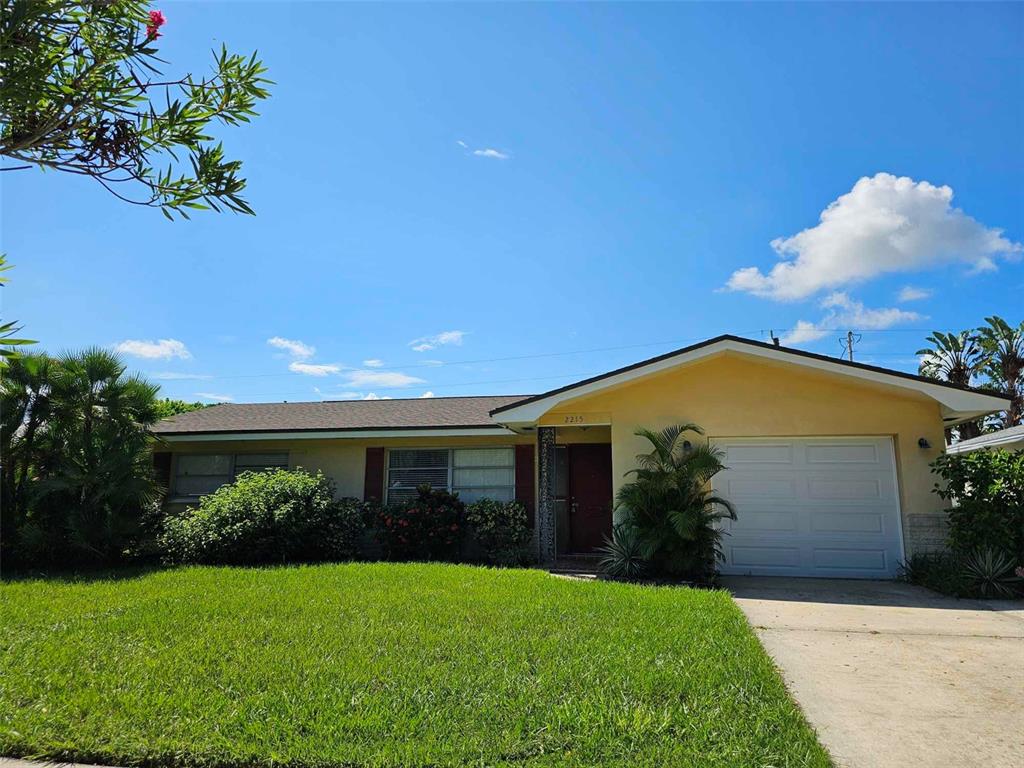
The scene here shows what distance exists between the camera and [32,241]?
3166 millimetres

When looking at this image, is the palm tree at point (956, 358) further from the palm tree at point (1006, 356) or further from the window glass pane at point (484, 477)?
the window glass pane at point (484, 477)

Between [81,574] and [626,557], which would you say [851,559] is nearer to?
[626,557]

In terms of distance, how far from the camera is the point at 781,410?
35.0ft

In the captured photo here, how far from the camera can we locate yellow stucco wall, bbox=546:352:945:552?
398 inches

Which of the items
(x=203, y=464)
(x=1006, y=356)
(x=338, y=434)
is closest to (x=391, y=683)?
(x=338, y=434)

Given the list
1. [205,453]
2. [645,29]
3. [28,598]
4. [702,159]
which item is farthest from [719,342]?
[205,453]

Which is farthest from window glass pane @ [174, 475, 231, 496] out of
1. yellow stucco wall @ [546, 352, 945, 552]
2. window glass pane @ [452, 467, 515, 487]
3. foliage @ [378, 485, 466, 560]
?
yellow stucco wall @ [546, 352, 945, 552]

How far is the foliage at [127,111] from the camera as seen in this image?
223 centimetres

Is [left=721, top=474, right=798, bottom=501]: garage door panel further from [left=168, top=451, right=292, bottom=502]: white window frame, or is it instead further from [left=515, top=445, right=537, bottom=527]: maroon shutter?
[left=168, top=451, right=292, bottom=502]: white window frame

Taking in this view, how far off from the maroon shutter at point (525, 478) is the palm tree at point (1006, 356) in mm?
24006

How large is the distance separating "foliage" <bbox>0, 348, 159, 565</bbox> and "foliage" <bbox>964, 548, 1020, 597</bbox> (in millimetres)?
13809

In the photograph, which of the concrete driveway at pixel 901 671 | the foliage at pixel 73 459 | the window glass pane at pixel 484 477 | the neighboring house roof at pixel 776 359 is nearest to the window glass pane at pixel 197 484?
the foliage at pixel 73 459

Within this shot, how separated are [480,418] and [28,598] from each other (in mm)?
8164

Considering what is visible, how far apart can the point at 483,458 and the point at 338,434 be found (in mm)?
3314
